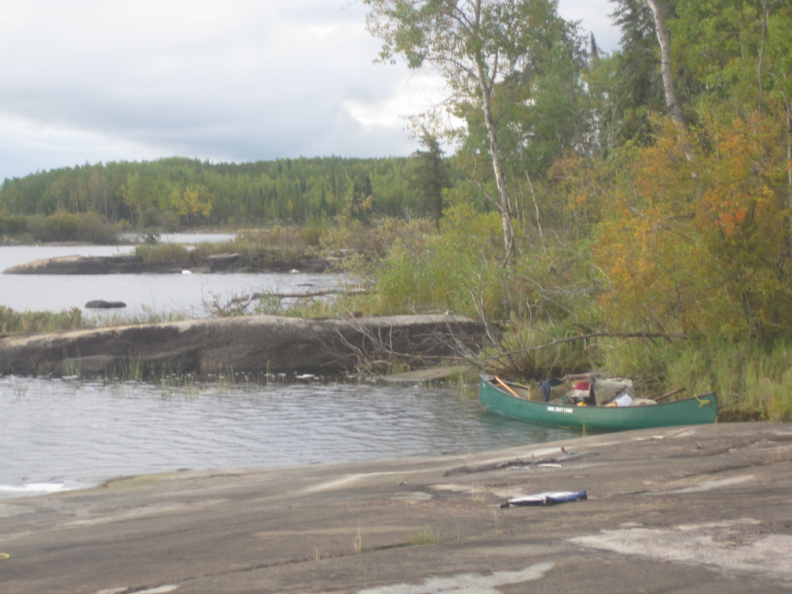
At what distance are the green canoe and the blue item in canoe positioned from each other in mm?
6480

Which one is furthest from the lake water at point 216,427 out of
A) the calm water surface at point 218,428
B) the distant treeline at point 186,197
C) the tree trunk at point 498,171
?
the distant treeline at point 186,197

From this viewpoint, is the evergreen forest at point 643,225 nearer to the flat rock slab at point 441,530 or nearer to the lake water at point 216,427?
the lake water at point 216,427

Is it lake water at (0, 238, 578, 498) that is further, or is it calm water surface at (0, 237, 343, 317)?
calm water surface at (0, 237, 343, 317)

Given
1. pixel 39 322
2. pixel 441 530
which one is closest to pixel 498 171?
pixel 39 322

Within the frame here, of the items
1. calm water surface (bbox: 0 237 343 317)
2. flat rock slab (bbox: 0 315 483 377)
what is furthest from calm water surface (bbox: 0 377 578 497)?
calm water surface (bbox: 0 237 343 317)

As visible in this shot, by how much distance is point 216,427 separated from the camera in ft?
49.0

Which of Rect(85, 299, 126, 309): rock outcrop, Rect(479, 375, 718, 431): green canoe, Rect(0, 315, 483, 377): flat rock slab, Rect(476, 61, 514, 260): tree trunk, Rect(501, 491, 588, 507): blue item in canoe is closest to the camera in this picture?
Rect(501, 491, 588, 507): blue item in canoe

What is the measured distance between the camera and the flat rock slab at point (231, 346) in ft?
69.9

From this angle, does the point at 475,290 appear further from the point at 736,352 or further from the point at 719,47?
the point at 719,47

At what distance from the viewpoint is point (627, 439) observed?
35.7 ft

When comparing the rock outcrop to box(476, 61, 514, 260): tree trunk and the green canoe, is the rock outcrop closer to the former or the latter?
box(476, 61, 514, 260): tree trunk

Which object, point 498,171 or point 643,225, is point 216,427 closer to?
point 643,225

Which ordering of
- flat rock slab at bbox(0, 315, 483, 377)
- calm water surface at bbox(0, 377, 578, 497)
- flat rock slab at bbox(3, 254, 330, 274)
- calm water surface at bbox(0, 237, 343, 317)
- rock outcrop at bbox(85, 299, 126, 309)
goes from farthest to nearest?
1. flat rock slab at bbox(3, 254, 330, 274)
2. calm water surface at bbox(0, 237, 343, 317)
3. rock outcrop at bbox(85, 299, 126, 309)
4. flat rock slab at bbox(0, 315, 483, 377)
5. calm water surface at bbox(0, 377, 578, 497)

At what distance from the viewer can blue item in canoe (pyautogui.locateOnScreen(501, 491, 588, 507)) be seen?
6.56 meters
